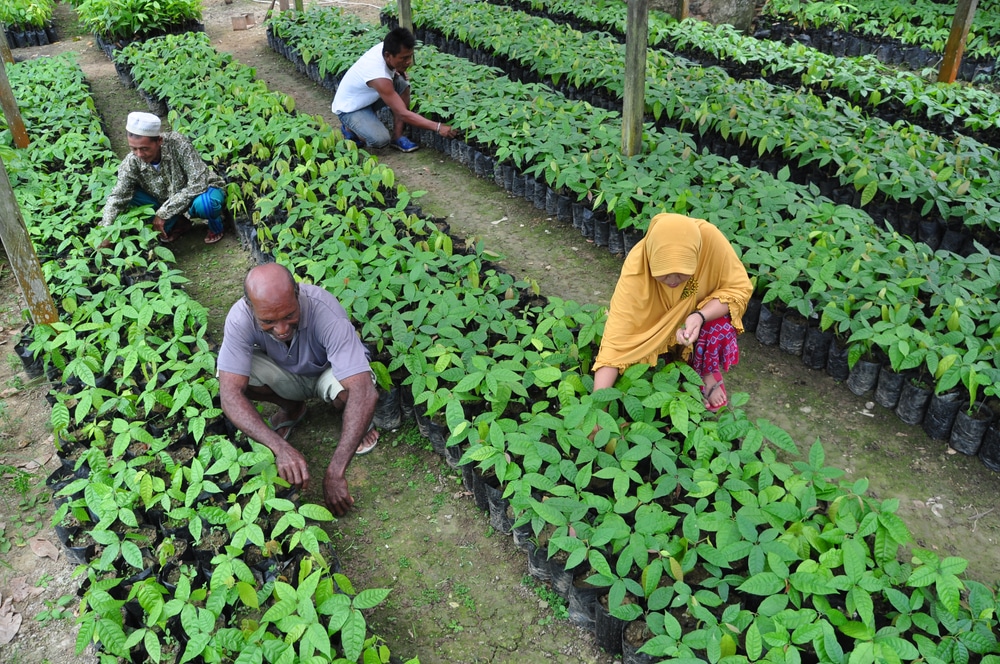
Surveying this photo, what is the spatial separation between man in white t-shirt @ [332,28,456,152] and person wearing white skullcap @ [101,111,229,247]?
1.67 metres

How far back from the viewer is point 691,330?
9.71 feet

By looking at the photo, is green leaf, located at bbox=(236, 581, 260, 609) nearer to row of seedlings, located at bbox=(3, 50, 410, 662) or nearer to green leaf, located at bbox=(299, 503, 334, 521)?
row of seedlings, located at bbox=(3, 50, 410, 662)

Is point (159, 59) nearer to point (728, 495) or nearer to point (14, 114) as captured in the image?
point (14, 114)

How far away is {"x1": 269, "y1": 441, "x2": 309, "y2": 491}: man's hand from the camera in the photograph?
2779mm

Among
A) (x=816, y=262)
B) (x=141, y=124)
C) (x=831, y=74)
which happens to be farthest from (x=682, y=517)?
(x=831, y=74)

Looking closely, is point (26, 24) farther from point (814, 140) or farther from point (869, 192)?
point (869, 192)

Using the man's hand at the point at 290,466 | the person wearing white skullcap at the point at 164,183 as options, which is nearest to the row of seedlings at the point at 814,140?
the person wearing white skullcap at the point at 164,183

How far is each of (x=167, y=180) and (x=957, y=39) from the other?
727 centimetres

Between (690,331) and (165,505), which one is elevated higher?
(690,331)

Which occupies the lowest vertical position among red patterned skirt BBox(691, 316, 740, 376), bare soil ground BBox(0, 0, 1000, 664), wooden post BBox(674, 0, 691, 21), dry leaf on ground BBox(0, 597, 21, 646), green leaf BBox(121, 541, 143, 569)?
dry leaf on ground BBox(0, 597, 21, 646)

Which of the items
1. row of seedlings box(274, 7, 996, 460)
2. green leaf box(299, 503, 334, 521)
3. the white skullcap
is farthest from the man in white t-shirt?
green leaf box(299, 503, 334, 521)

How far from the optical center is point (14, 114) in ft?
19.5

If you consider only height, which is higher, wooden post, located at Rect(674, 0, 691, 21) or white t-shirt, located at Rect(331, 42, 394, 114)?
wooden post, located at Rect(674, 0, 691, 21)

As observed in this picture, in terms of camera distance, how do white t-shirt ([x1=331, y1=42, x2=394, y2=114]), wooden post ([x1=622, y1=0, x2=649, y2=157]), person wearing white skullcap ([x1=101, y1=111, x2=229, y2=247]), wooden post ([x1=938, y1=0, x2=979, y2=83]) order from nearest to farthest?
person wearing white skullcap ([x1=101, y1=111, x2=229, y2=247]), wooden post ([x1=622, y1=0, x2=649, y2=157]), white t-shirt ([x1=331, y1=42, x2=394, y2=114]), wooden post ([x1=938, y1=0, x2=979, y2=83])
